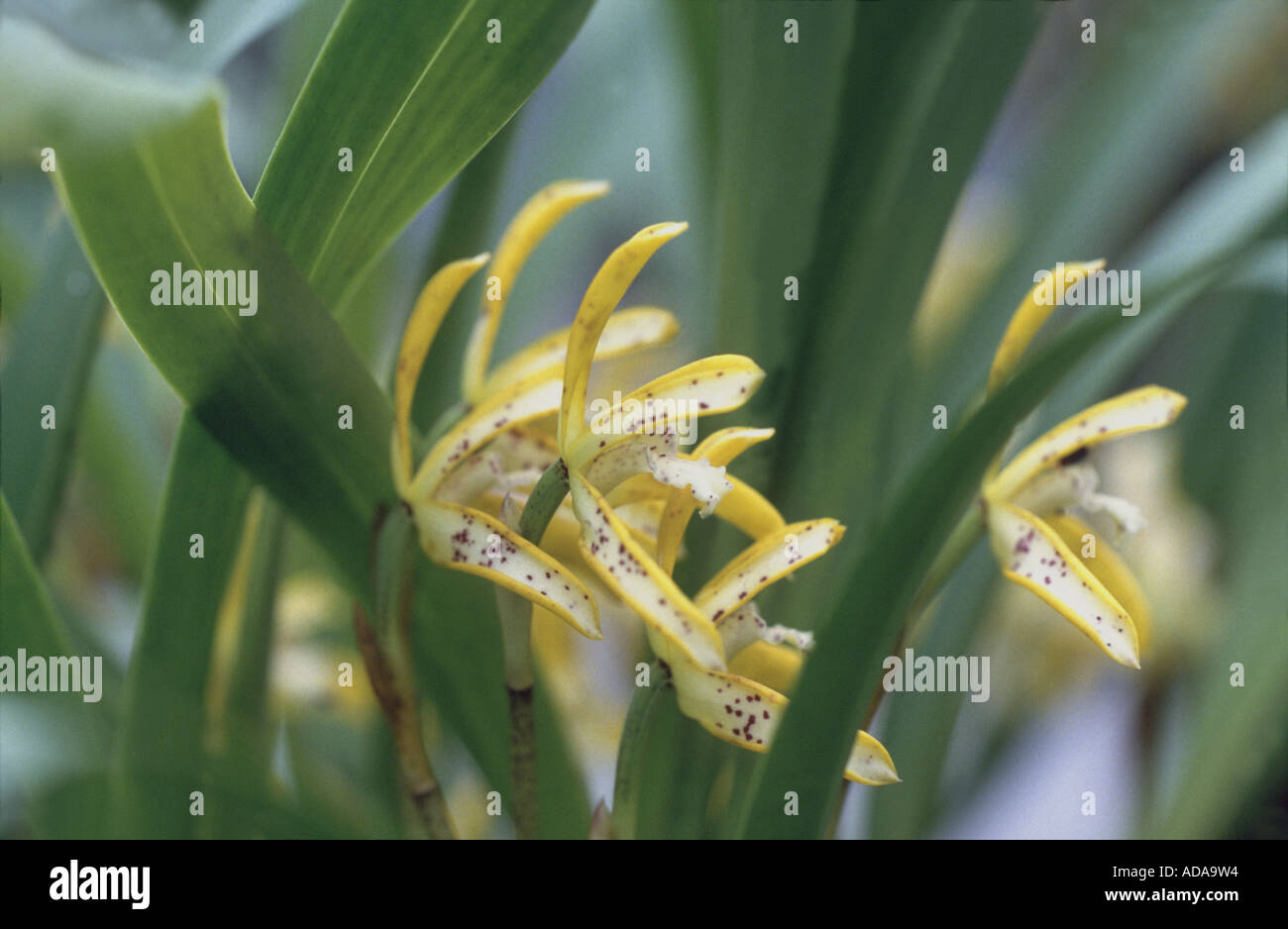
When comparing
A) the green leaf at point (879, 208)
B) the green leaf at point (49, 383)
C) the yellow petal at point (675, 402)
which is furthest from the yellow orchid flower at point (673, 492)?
the green leaf at point (49, 383)

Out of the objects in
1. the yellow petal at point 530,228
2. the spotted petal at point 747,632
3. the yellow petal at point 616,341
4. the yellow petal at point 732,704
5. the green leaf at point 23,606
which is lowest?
the yellow petal at point 732,704

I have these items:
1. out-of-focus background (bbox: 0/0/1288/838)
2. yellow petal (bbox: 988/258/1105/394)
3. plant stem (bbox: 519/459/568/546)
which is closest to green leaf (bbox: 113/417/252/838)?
out-of-focus background (bbox: 0/0/1288/838)

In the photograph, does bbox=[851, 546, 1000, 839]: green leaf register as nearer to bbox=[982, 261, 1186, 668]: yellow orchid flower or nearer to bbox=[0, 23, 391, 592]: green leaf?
bbox=[982, 261, 1186, 668]: yellow orchid flower

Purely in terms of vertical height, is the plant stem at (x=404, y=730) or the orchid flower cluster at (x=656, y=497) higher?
the orchid flower cluster at (x=656, y=497)

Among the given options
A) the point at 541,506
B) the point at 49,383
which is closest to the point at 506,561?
the point at 541,506

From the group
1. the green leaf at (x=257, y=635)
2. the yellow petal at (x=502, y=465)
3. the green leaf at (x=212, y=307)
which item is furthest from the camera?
the green leaf at (x=257, y=635)

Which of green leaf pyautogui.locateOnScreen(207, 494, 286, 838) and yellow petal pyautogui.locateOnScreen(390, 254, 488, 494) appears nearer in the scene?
yellow petal pyautogui.locateOnScreen(390, 254, 488, 494)

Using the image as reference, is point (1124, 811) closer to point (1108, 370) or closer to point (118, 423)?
point (1108, 370)

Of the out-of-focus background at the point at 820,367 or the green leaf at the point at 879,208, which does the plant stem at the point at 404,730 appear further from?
the green leaf at the point at 879,208
